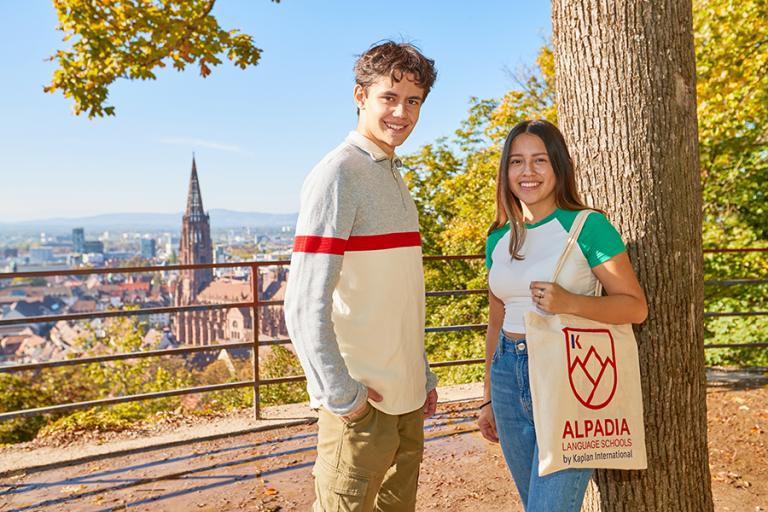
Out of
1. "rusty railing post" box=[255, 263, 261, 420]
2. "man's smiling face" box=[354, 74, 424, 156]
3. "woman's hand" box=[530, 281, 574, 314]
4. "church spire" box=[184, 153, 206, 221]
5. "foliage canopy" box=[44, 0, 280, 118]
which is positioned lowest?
"rusty railing post" box=[255, 263, 261, 420]

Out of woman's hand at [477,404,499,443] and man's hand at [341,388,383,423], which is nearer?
man's hand at [341,388,383,423]

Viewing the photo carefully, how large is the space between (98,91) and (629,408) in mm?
6567

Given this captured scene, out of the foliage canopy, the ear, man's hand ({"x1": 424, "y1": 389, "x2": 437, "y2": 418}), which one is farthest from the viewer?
the foliage canopy

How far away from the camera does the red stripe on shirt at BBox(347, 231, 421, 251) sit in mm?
1642

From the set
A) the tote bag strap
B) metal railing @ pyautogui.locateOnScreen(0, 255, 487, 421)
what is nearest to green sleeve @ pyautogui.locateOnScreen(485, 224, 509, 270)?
the tote bag strap

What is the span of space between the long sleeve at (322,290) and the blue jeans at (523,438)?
0.43 metres

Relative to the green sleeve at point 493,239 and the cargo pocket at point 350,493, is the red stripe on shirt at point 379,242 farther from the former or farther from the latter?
the cargo pocket at point 350,493

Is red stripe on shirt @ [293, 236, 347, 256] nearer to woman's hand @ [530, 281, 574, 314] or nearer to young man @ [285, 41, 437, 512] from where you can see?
young man @ [285, 41, 437, 512]

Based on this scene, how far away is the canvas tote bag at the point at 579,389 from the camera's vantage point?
159 centimetres

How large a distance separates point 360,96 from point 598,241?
30.2 inches

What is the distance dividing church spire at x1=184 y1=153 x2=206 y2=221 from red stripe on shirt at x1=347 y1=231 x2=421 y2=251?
11521 cm

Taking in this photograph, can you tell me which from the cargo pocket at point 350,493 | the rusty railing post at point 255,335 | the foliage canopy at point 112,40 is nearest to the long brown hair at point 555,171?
the cargo pocket at point 350,493

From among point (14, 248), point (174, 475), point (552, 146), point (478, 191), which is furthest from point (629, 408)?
point (14, 248)

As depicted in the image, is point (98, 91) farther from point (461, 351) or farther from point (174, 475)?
point (461, 351)
